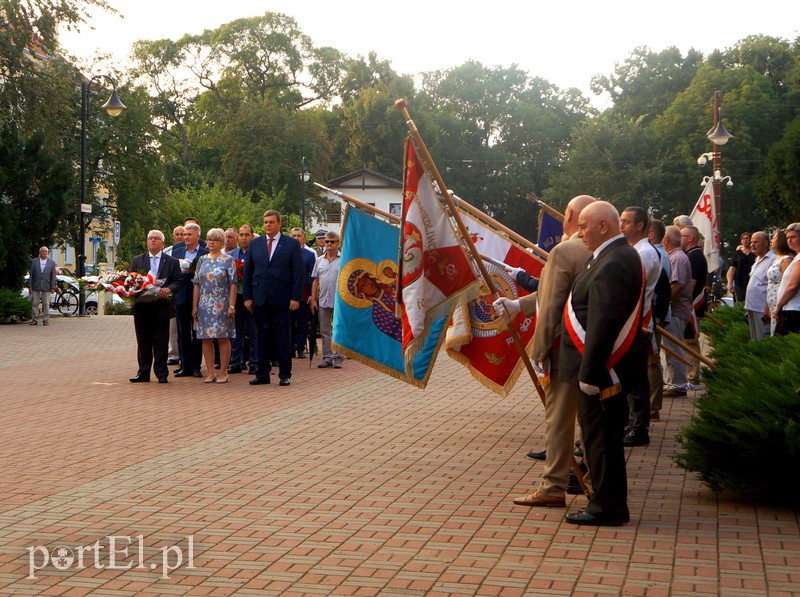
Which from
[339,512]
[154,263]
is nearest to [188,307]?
[154,263]

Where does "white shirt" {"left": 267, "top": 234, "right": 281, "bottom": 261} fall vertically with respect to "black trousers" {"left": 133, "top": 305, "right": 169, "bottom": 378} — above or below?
above

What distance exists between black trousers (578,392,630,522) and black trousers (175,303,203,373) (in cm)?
959

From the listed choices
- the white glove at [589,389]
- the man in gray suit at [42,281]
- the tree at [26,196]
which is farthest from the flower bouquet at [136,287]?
the tree at [26,196]

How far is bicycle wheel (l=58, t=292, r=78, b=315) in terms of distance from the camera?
35.3 metres

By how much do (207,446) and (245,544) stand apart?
345 centimetres

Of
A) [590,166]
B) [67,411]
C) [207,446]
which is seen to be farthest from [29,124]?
[590,166]

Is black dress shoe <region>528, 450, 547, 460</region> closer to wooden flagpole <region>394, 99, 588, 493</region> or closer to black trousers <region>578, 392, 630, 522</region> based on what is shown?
wooden flagpole <region>394, 99, 588, 493</region>

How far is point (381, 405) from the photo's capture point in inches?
495

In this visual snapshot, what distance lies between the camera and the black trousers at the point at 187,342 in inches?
612

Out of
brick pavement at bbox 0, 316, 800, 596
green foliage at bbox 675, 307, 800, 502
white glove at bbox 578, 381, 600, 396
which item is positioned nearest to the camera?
brick pavement at bbox 0, 316, 800, 596

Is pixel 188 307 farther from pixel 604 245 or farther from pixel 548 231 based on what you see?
pixel 604 245

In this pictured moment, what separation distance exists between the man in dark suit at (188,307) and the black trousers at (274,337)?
4.31 ft

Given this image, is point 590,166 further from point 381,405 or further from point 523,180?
point 381,405

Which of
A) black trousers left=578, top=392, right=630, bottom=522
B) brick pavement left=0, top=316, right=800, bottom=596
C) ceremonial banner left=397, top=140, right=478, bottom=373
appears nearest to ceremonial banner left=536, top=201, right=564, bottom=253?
brick pavement left=0, top=316, right=800, bottom=596
